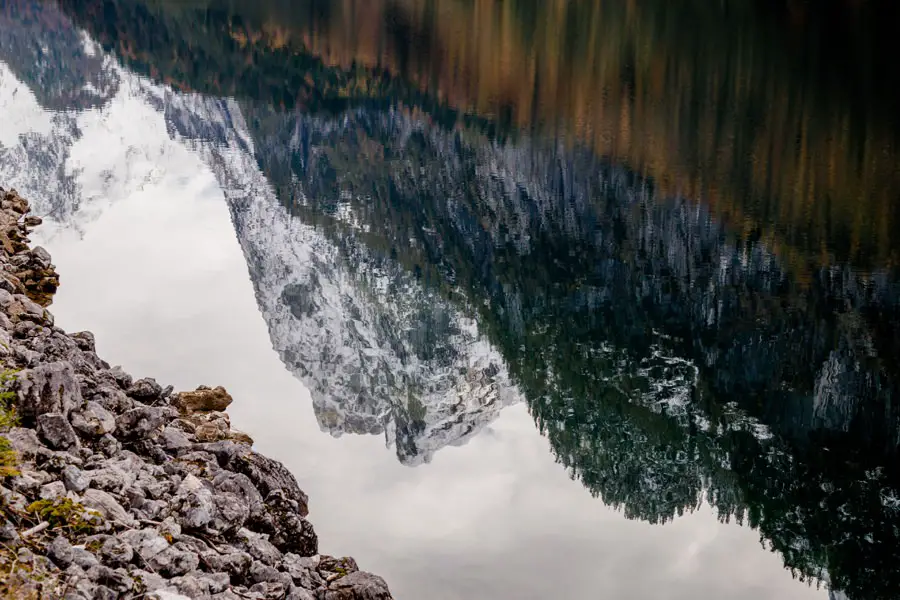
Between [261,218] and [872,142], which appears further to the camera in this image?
[261,218]

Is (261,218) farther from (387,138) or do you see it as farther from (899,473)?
(899,473)

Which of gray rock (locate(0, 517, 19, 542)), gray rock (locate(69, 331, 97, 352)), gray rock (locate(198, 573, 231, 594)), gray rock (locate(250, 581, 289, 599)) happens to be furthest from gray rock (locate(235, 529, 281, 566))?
gray rock (locate(69, 331, 97, 352))

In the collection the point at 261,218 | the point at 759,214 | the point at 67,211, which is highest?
the point at 261,218

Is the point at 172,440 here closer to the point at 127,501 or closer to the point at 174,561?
the point at 127,501

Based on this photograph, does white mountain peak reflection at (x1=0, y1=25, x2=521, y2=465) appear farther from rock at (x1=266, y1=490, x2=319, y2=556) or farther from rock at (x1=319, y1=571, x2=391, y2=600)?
rock at (x1=319, y1=571, x2=391, y2=600)

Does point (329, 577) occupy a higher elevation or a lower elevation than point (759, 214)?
lower

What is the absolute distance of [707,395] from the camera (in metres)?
20.2

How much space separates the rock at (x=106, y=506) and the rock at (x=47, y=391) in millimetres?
1488

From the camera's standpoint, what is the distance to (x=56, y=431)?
33.5 feet

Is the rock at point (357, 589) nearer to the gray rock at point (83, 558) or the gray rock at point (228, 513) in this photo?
the gray rock at point (228, 513)

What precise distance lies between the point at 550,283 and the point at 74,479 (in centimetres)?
1941

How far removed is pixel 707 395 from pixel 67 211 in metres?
29.3

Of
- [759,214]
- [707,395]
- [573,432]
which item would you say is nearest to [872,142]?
[759,214]

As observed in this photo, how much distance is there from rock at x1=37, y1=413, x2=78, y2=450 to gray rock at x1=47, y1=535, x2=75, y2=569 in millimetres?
2075
